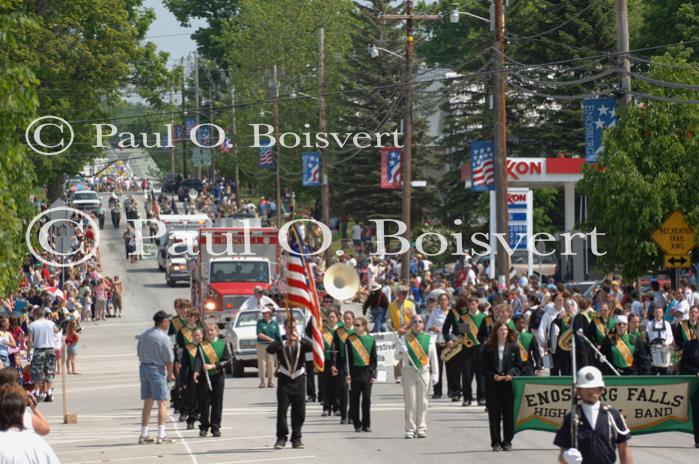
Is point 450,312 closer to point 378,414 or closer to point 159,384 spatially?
point 378,414

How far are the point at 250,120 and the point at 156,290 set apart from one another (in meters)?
20.6

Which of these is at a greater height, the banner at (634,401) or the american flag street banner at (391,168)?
the american flag street banner at (391,168)

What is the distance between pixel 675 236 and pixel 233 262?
1496cm

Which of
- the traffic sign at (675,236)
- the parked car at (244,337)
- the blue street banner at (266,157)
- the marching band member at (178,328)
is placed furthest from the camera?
the blue street banner at (266,157)

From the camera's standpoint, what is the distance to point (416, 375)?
20.7 metres

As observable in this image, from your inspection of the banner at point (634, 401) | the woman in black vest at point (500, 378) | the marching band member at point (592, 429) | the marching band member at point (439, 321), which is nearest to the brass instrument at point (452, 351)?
the marching band member at point (439, 321)

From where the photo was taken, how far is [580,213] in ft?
203

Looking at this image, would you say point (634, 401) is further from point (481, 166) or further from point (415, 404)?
point (481, 166)

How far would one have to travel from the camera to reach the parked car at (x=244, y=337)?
1275 inches

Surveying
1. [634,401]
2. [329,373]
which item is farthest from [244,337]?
[634,401]

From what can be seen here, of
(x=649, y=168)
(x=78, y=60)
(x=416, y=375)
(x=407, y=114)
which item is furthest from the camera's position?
(x=78, y=60)

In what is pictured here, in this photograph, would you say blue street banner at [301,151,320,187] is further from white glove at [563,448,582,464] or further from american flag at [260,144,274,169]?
white glove at [563,448,582,464]

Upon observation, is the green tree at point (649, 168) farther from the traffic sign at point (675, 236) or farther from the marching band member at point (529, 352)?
the marching band member at point (529, 352)

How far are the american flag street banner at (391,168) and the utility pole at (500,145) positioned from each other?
14505 millimetres
